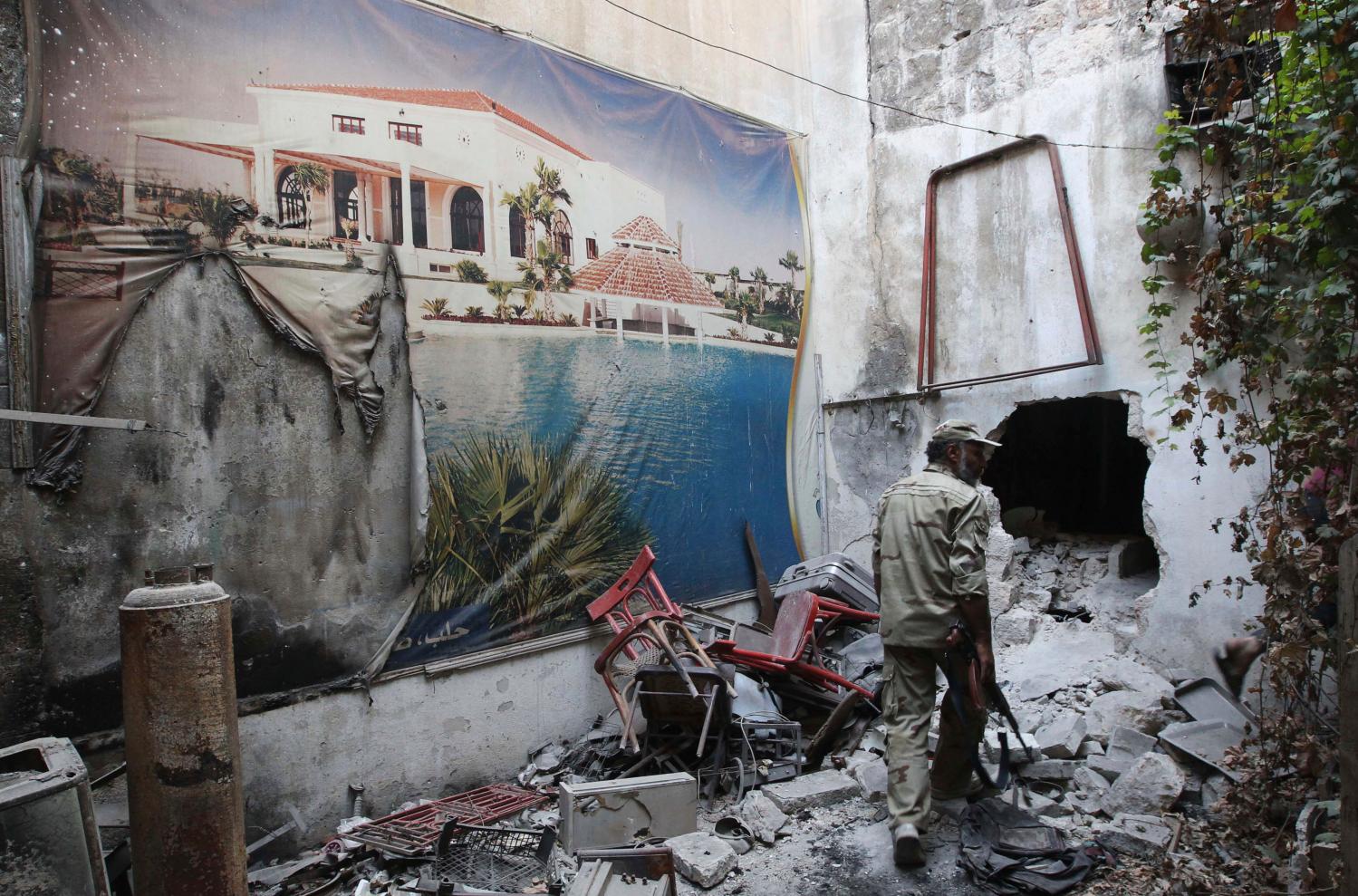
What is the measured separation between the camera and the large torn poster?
3918 mm

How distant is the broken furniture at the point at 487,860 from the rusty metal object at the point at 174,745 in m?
0.97

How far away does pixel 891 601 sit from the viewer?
4.15 metres

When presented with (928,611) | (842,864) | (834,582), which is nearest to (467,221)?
(928,611)

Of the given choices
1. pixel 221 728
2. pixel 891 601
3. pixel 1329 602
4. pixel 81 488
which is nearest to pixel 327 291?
pixel 81 488

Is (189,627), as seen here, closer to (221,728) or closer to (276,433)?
(221,728)

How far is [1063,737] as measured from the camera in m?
4.66

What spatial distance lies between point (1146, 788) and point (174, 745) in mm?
4397

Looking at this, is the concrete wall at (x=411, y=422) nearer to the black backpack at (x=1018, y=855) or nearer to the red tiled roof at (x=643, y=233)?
the red tiled roof at (x=643, y=233)

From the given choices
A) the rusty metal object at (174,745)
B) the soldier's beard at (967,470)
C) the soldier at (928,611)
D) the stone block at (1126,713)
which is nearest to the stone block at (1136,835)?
the soldier at (928,611)

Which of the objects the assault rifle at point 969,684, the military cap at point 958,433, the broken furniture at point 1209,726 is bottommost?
the broken furniture at point 1209,726

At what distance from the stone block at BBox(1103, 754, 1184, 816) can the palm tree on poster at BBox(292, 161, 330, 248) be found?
511 centimetres

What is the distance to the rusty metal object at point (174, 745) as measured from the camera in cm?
312

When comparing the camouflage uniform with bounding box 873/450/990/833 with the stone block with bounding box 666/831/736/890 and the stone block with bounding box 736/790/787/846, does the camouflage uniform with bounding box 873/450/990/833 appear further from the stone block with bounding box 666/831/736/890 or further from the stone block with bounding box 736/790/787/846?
the stone block with bounding box 666/831/736/890

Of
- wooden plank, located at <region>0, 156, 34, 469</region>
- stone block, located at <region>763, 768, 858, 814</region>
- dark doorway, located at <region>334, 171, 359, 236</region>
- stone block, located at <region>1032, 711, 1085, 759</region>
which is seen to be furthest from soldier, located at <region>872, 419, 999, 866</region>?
wooden plank, located at <region>0, 156, 34, 469</region>
